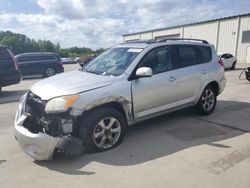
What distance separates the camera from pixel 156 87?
480cm

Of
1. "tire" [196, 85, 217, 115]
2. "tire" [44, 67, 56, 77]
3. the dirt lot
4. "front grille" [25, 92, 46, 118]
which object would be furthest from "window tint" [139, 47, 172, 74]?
"tire" [44, 67, 56, 77]

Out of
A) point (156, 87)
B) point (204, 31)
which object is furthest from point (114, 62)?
point (204, 31)

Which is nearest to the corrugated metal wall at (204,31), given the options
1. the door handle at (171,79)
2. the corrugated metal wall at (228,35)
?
the corrugated metal wall at (228,35)

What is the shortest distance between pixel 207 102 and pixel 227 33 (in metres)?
27.7

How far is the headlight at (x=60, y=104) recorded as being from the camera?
375 cm

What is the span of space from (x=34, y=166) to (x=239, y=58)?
29976 millimetres

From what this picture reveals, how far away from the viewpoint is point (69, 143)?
3.66 m

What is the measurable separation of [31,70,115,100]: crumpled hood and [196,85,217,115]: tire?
2.60 m

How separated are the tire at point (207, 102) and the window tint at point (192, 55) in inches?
27.5

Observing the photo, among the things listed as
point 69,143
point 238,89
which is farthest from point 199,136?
point 238,89

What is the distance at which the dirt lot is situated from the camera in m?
3.35

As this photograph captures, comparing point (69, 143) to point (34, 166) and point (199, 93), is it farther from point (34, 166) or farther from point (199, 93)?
point (199, 93)

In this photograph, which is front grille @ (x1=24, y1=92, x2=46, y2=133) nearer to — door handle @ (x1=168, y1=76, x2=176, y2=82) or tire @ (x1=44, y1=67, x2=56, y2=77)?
door handle @ (x1=168, y1=76, x2=176, y2=82)

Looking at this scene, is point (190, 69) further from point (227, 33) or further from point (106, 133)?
point (227, 33)
